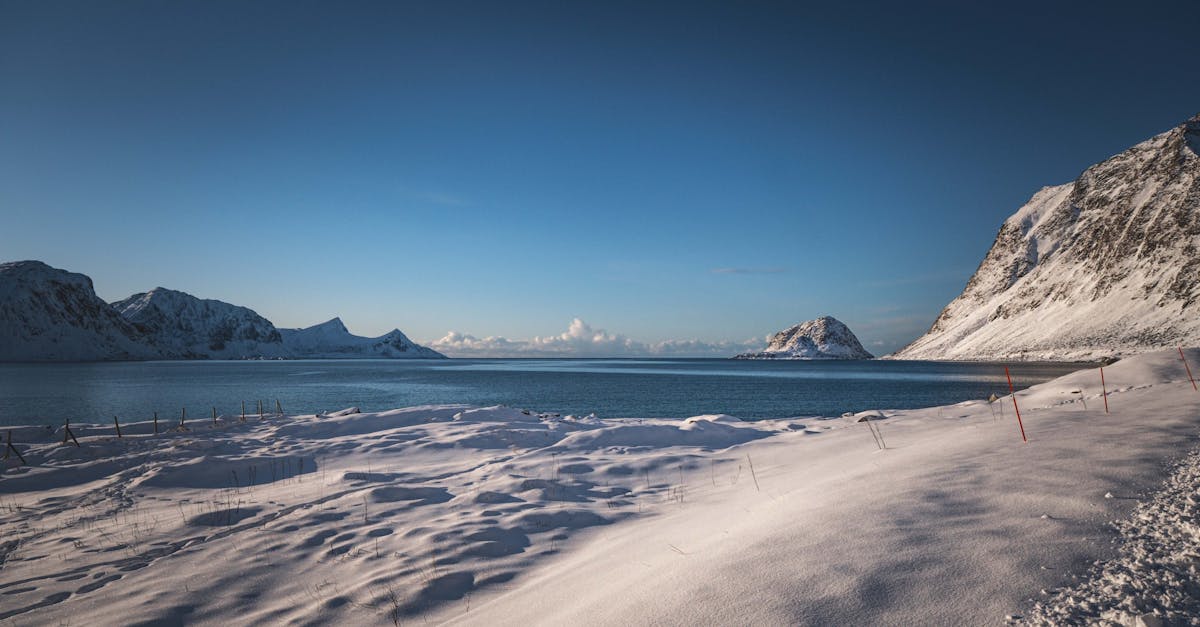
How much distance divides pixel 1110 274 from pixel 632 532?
186 metres

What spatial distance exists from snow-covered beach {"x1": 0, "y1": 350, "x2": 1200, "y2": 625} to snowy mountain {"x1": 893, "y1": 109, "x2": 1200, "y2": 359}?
132481 millimetres

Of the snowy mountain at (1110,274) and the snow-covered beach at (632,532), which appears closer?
the snow-covered beach at (632,532)

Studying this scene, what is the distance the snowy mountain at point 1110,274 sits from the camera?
110625 millimetres

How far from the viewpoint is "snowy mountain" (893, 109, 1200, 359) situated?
110625mm

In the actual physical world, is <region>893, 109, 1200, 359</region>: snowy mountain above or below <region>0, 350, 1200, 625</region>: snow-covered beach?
above

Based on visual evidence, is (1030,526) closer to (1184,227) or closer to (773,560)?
(773,560)

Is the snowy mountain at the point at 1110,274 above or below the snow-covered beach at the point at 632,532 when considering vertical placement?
above

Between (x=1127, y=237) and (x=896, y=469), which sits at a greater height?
(x=1127, y=237)

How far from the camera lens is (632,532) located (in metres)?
8.03

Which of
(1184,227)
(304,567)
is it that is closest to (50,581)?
(304,567)

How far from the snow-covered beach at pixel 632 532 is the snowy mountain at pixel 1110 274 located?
132481mm

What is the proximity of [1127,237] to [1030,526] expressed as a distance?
638 ft

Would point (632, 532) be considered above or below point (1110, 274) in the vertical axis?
below

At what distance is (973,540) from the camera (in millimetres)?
4438
